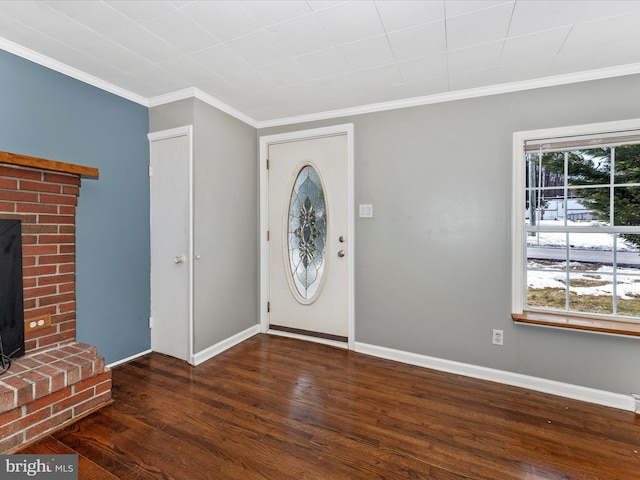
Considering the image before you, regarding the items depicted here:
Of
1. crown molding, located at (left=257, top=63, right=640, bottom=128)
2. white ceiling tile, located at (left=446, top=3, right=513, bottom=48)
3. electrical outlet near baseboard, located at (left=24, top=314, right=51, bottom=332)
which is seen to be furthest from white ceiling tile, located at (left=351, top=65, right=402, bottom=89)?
electrical outlet near baseboard, located at (left=24, top=314, right=51, bottom=332)

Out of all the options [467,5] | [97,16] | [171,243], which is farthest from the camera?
[171,243]

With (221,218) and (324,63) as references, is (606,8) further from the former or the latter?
(221,218)

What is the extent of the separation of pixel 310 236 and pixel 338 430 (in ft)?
6.17

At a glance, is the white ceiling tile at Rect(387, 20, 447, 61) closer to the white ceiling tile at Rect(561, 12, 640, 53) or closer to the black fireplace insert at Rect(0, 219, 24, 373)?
the white ceiling tile at Rect(561, 12, 640, 53)

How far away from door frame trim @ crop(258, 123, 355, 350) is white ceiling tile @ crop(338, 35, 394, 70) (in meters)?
0.84

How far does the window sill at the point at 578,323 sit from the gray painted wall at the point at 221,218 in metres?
2.50

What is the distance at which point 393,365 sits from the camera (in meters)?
2.80

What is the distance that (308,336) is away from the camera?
3.38 meters

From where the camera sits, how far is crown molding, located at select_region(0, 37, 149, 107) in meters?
2.04

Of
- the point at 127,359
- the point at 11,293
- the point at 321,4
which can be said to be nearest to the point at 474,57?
the point at 321,4

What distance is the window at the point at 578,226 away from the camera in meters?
2.29

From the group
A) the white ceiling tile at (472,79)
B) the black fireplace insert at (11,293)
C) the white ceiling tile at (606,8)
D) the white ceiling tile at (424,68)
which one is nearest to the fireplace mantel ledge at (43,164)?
the black fireplace insert at (11,293)

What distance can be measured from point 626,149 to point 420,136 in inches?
56.9

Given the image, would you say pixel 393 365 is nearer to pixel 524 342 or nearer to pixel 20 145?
pixel 524 342
